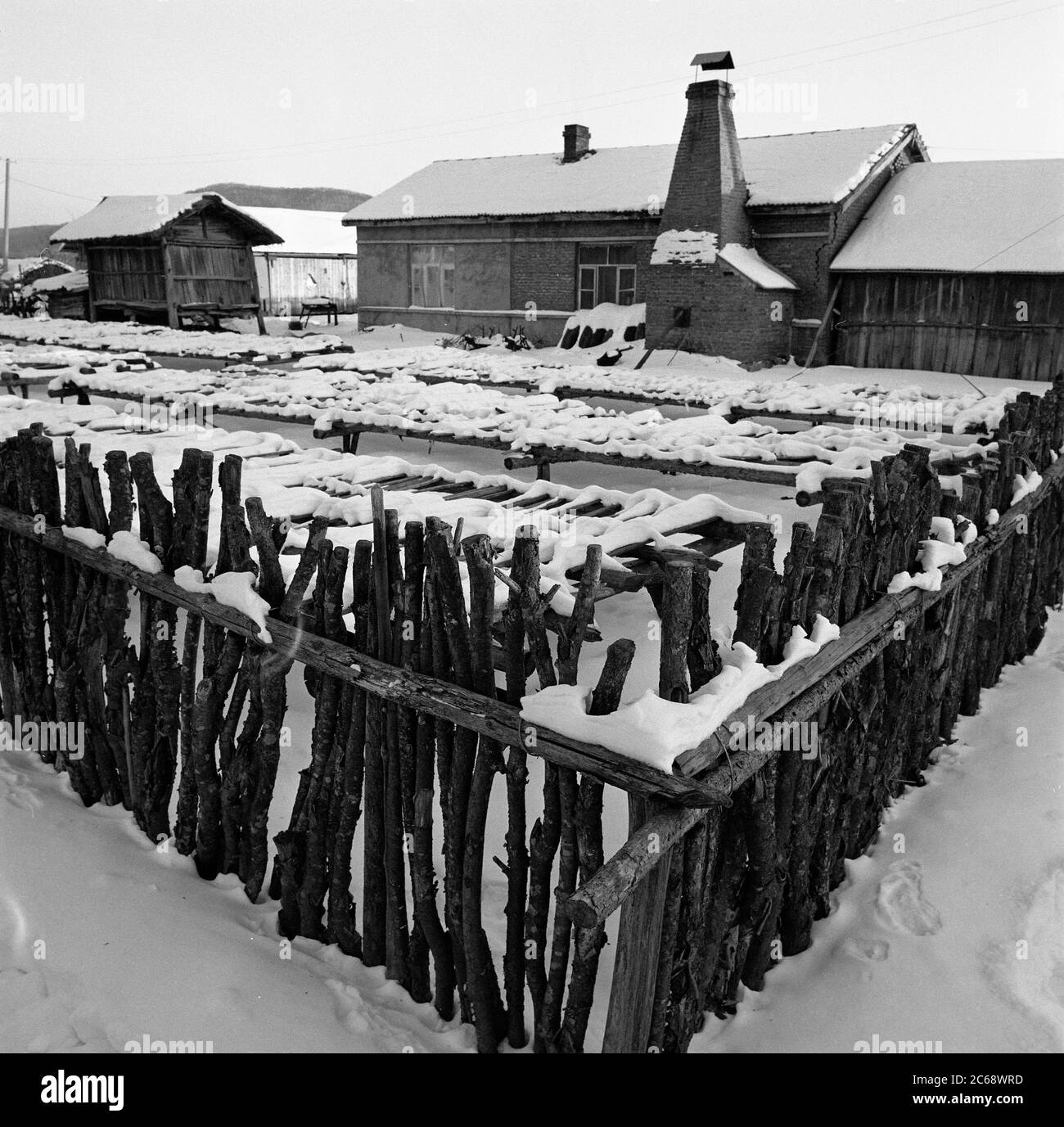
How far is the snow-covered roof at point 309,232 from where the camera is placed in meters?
34.9

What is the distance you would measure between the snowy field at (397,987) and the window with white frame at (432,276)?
69.9 feet

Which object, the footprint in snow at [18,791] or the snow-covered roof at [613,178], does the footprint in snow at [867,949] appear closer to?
the footprint in snow at [18,791]

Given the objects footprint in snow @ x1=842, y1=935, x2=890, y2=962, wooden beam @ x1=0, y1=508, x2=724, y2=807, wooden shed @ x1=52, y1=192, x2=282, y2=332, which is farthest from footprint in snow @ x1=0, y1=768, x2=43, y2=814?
wooden shed @ x1=52, y1=192, x2=282, y2=332

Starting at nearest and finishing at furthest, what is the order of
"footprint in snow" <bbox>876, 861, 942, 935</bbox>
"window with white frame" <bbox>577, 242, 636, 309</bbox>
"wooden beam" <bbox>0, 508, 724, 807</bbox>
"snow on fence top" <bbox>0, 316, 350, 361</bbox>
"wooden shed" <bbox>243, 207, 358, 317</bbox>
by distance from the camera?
"wooden beam" <bbox>0, 508, 724, 807</bbox>
"footprint in snow" <bbox>876, 861, 942, 935</bbox>
"snow on fence top" <bbox>0, 316, 350, 361</bbox>
"window with white frame" <bbox>577, 242, 636, 309</bbox>
"wooden shed" <bbox>243, 207, 358, 317</bbox>

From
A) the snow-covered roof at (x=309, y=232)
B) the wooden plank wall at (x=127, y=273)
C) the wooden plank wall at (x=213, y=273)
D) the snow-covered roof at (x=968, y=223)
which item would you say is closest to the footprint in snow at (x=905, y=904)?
the snow-covered roof at (x=968, y=223)

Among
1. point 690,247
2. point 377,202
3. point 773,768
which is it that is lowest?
point 773,768

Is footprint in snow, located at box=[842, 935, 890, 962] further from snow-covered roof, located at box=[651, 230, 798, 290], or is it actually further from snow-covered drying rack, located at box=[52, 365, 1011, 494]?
snow-covered roof, located at box=[651, 230, 798, 290]

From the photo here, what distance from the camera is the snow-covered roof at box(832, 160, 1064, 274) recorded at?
1673cm

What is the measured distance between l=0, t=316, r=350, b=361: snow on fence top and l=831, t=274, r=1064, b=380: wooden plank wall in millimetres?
10150

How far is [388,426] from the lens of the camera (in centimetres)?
923

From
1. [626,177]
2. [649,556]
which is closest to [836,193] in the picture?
[626,177]

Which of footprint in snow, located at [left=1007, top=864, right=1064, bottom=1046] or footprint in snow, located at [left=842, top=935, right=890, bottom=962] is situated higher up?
footprint in snow, located at [left=1007, top=864, right=1064, bottom=1046]
